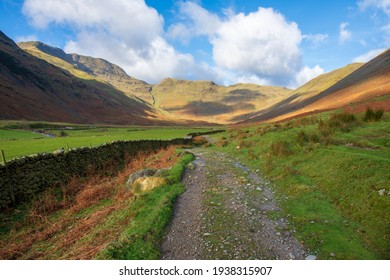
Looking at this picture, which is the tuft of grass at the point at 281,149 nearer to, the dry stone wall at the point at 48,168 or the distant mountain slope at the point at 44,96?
the dry stone wall at the point at 48,168

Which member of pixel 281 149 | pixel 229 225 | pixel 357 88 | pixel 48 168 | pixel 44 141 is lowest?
pixel 229 225

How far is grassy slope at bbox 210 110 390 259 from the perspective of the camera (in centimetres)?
736

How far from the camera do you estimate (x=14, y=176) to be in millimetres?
13898

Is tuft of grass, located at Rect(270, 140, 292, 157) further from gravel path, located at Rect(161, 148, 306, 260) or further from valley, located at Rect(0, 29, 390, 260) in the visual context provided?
gravel path, located at Rect(161, 148, 306, 260)

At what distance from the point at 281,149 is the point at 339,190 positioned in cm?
764

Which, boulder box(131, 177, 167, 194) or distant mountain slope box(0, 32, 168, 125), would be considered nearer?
boulder box(131, 177, 167, 194)

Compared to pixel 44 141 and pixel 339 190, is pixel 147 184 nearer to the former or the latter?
pixel 339 190

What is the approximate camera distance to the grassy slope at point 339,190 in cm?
736

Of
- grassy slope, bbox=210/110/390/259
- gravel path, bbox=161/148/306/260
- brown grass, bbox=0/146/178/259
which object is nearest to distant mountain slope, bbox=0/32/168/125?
brown grass, bbox=0/146/178/259

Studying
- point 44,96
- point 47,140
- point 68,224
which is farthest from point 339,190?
point 44,96

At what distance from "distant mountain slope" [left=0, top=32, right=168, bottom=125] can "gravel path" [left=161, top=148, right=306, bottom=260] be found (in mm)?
106184

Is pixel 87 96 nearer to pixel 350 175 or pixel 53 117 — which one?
pixel 53 117

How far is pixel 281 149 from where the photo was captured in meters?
17.9
